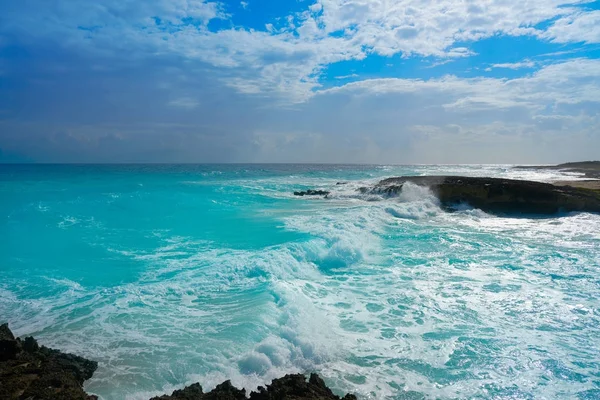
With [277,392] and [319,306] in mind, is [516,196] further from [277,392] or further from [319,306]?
[277,392]

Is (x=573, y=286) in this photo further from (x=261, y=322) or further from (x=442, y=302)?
(x=261, y=322)

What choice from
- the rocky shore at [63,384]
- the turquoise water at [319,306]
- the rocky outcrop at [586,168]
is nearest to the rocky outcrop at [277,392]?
the rocky shore at [63,384]

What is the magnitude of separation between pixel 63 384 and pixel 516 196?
28273 mm

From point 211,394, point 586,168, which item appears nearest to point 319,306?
point 211,394

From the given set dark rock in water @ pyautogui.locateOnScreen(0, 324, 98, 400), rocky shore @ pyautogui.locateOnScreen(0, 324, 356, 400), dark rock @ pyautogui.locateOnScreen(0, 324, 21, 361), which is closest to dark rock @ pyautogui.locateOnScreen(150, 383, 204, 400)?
rocky shore @ pyautogui.locateOnScreen(0, 324, 356, 400)

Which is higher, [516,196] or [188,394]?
[516,196]

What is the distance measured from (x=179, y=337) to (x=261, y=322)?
5.27ft

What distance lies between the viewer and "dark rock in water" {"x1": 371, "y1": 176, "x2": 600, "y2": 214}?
24297mm

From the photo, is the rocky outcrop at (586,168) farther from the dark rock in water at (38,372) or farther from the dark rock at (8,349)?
the dark rock at (8,349)

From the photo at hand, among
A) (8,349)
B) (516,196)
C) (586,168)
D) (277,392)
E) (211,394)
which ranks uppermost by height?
(586,168)

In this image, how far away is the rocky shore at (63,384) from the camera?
445cm

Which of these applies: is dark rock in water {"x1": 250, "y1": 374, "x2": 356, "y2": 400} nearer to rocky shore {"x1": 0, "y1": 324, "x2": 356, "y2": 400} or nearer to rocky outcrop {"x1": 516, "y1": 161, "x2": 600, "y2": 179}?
rocky shore {"x1": 0, "y1": 324, "x2": 356, "y2": 400}

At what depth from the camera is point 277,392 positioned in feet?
15.3

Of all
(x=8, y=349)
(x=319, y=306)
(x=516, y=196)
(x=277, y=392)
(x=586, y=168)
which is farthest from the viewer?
(x=586, y=168)
